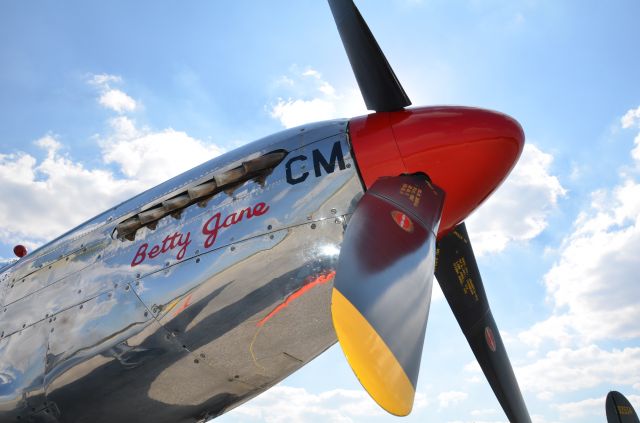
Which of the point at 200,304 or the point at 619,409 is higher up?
the point at 200,304

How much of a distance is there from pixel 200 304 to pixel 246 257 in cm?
61

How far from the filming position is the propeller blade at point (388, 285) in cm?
339

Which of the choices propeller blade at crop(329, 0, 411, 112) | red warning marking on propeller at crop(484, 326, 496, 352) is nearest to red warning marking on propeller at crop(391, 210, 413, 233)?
propeller blade at crop(329, 0, 411, 112)

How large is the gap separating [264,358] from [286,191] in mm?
1609

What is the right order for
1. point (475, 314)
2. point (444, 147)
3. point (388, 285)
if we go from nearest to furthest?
Answer: point (388, 285) < point (444, 147) < point (475, 314)

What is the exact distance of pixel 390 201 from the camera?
4645mm

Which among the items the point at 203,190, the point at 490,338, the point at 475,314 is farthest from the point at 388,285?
the point at 490,338

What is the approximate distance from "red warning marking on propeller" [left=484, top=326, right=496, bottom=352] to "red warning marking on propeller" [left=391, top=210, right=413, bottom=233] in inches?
113

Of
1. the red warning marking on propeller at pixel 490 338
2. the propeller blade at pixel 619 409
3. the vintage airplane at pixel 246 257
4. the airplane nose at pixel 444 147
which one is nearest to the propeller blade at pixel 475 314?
the red warning marking on propeller at pixel 490 338

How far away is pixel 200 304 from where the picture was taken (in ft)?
15.9

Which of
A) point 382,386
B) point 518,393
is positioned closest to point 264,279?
point 382,386

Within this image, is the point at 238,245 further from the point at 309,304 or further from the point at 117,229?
the point at 117,229

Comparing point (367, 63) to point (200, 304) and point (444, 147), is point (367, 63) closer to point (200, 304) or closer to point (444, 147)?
point (444, 147)

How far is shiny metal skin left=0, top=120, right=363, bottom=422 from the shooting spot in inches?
189
